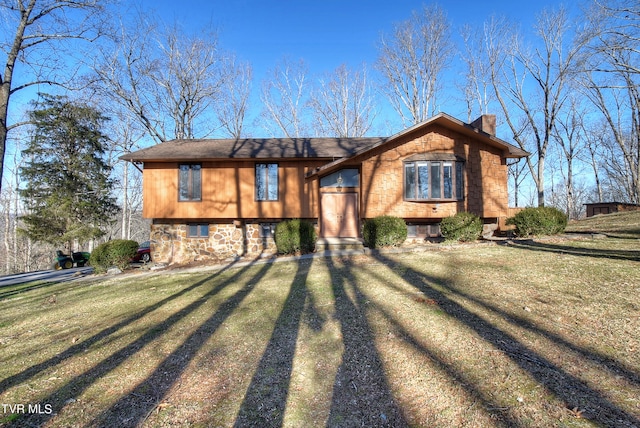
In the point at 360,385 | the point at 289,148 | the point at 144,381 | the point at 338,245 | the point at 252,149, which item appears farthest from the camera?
the point at 289,148

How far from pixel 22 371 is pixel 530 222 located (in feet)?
44.7

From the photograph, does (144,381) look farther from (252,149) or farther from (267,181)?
(252,149)

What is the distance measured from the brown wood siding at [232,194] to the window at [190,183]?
0.22 meters

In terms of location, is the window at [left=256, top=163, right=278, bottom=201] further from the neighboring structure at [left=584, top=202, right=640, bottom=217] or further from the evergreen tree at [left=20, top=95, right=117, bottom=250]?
the neighboring structure at [left=584, top=202, right=640, bottom=217]

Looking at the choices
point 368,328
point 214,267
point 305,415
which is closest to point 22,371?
point 305,415

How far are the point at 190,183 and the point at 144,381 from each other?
11659mm

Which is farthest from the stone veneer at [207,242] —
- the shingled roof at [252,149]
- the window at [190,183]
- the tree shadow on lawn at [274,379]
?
the tree shadow on lawn at [274,379]

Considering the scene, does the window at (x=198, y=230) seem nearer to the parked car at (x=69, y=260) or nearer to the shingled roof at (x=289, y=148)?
the shingled roof at (x=289, y=148)

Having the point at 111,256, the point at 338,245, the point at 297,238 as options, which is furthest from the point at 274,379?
the point at 111,256

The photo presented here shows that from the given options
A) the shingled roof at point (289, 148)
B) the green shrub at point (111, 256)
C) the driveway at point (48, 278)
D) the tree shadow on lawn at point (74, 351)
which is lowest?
the driveway at point (48, 278)

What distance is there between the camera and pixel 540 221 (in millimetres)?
10992

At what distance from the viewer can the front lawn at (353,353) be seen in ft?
9.86

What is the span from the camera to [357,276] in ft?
25.4

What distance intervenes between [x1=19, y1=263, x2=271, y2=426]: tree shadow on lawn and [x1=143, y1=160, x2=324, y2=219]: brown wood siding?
841 centimetres
